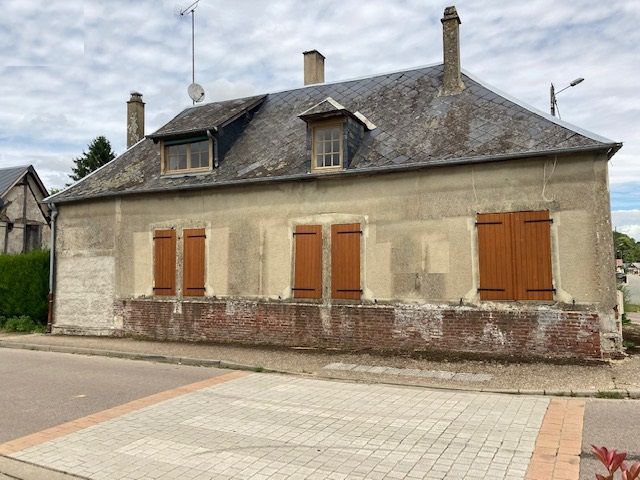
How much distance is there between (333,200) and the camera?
11523mm

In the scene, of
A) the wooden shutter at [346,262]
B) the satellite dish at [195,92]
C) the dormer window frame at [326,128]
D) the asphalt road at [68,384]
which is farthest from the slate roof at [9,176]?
the wooden shutter at [346,262]

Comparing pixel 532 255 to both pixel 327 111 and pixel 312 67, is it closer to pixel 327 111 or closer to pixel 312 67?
pixel 327 111

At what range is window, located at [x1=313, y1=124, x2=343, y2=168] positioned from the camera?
11734 millimetres

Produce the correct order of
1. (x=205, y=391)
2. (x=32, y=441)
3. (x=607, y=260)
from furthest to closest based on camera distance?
(x=607, y=260) < (x=205, y=391) < (x=32, y=441)

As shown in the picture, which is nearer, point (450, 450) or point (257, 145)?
point (450, 450)

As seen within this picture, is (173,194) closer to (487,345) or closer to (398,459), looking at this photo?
(487,345)

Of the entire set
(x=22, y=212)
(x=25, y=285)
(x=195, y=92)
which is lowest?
(x=25, y=285)

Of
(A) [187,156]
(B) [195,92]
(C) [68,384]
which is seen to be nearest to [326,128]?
(A) [187,156]

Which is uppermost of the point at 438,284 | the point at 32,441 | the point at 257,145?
the point at 257,145

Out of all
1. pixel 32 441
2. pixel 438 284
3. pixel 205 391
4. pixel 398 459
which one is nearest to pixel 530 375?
pixel 438 284

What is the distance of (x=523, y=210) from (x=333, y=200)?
4.07 metres

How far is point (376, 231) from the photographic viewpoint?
11.0 metres

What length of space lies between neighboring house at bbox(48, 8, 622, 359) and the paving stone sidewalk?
9.74 feet

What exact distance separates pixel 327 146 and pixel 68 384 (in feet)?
23.9
